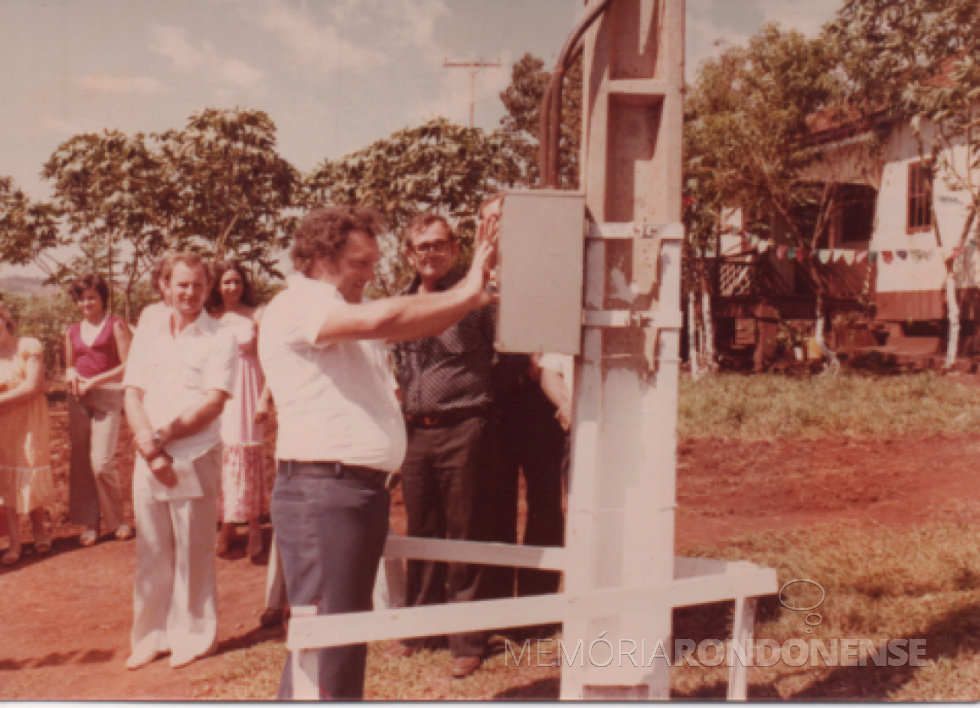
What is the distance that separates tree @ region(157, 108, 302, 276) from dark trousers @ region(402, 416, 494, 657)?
212 inches

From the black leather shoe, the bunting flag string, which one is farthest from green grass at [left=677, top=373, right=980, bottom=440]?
the black leather shoe

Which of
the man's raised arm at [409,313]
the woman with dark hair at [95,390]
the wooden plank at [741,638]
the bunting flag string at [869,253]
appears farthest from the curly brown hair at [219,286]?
the bunting flag string at [869,253]

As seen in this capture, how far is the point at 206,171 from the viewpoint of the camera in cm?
875

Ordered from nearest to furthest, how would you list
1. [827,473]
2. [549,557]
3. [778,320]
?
[549,557]
[827,473]
[778,320]

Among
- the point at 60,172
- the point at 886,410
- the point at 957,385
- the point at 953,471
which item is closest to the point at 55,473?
the point at 60,172

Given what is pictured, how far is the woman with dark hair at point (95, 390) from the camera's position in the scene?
5.39m

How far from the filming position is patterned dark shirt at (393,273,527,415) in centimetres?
350

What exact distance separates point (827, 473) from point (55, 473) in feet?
22.4

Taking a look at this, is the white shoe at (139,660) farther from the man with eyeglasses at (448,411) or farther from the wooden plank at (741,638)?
the wooden plank at (741,638)

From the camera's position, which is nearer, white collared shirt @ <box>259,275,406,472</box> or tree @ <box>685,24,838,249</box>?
white collared shirt @ <box>259,275,406,472</box>

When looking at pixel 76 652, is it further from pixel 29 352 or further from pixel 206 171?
pixel 206 171

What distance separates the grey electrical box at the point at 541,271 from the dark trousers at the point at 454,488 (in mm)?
1389

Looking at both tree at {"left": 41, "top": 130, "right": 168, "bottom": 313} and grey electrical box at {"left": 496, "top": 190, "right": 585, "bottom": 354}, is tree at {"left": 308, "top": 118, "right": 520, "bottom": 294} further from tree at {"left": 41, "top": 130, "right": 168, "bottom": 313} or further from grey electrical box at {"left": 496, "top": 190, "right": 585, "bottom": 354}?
grey electrical box at {"left": 496, "top": 190, "right": 585, "bottom": 354}

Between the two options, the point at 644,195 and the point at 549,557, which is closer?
the point at 644,195
